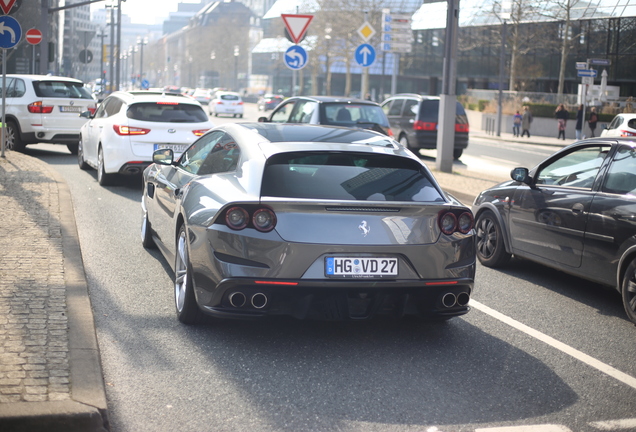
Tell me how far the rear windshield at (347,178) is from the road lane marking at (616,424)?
187 centimetres

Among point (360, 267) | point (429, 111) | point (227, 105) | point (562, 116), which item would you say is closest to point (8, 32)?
point (429, 111)

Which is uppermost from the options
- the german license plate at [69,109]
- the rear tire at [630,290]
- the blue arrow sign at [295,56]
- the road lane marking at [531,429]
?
the blue arrow sign at [295,56]

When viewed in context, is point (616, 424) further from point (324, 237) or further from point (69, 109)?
point (69, 109)

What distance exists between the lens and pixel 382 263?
5488mm

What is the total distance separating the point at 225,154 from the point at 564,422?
317cm

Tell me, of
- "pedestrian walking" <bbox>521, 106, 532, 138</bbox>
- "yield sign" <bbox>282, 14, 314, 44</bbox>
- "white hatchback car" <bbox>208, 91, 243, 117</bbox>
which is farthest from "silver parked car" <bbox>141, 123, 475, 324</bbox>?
"white hatchback car" <bbox>208, 91, 243, 117</bbox>

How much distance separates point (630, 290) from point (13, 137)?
16.5 meters

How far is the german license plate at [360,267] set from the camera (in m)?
5.39

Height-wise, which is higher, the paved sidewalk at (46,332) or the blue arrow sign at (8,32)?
the blue arrow sign at (8,32)

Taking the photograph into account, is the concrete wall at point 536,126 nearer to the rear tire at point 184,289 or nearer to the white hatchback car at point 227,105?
the white hatchback car at point 227,105

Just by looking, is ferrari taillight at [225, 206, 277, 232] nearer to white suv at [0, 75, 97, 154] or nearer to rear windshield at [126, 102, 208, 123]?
rear windshield at [126, 102, 208, 123]

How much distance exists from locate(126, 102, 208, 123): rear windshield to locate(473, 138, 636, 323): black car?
663 cm

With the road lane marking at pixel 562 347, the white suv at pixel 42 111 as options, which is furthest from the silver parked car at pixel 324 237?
the white suv at pixel 42 111

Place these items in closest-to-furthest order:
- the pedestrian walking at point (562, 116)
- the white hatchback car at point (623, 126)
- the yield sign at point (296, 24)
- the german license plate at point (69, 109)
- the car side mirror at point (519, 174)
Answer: the car side mirror at point (519, 174), the german license plate at point (69, 109), the yield sign at point (296, 24), the white hatchback car at point (623, 126), the pedestrian walking at point (562, 116)
